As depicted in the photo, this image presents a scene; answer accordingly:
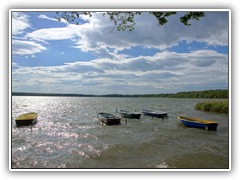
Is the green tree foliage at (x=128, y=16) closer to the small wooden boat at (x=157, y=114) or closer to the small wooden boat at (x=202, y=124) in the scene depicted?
the small wooden boat at (x=202, y=124)

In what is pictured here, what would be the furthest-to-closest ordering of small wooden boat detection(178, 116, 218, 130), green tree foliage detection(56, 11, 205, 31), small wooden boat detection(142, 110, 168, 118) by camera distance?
small wooden boat detection(142, 110, 168, 118) → small wooden boat detection(178, 116, 218, 130) → green tree foliage detection(56, 11, 205, 31)

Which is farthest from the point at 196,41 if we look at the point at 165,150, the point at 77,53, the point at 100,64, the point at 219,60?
the point at 165,150

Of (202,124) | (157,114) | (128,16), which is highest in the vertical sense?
(128,16)

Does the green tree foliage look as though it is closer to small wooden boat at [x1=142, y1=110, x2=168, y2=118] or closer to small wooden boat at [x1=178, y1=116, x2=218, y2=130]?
small wooden boat at [x1=178, y1=116, x2=218, y2=130]

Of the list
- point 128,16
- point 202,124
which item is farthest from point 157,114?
point 128,16

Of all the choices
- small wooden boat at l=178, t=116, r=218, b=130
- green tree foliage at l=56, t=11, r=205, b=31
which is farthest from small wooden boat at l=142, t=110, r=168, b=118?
green tree foliage at l=56, t=11, r=205, b=31

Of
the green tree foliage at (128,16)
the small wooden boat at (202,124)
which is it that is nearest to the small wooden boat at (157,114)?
the small wooden boat at (202,124)

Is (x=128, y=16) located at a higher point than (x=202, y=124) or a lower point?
higher

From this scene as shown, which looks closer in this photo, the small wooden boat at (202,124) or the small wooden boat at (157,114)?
the small wooden boat at (202,124)

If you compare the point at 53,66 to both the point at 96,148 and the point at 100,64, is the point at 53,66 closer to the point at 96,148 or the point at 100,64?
the point at 100,64

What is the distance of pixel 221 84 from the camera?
6.35 meters

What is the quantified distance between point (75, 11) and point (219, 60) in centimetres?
390

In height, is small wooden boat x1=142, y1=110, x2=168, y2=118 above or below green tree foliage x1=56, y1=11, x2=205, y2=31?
below

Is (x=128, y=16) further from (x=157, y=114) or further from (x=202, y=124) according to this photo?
(x=157, y=114)
